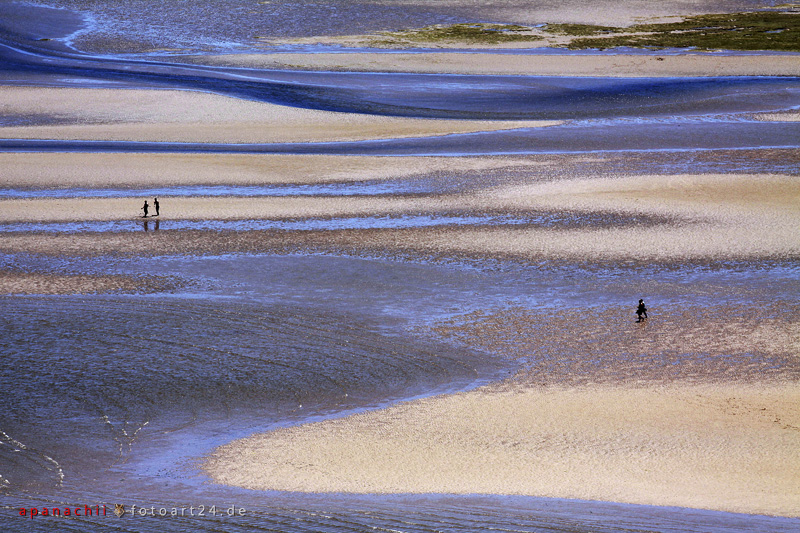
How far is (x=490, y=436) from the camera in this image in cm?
1261

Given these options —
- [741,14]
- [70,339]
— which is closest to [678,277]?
[70,339]

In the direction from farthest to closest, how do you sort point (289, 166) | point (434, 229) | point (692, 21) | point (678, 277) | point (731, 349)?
point (692, 21) → point (289, 166) → point (434, 229) → point (678, 277) → point (731, 349)

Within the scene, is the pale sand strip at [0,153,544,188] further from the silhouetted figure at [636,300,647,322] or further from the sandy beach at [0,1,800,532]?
the silhouetted figure at [636,300,647,322]

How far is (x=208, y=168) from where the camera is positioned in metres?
29.7

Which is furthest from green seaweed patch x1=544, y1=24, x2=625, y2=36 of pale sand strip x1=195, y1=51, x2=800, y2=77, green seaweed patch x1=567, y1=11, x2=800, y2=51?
pale sand strip x1=195, y1=51, x2=800, y2=77

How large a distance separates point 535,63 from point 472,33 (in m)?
10.4

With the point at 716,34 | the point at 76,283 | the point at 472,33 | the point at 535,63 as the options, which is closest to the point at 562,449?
the point at 76,283

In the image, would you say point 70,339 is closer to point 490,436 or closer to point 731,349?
point 490,436

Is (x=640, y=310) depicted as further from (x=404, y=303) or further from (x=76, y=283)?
(x=76, y=283)

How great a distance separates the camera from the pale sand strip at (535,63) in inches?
1843

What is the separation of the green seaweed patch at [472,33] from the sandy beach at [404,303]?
18028 millimetres

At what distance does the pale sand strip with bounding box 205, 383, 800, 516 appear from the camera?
11.2 meters

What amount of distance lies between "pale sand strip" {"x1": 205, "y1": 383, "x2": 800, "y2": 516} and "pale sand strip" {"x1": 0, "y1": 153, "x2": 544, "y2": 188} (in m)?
15.9

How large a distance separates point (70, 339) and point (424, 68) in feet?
111
